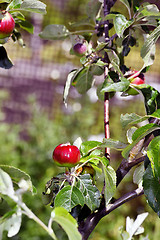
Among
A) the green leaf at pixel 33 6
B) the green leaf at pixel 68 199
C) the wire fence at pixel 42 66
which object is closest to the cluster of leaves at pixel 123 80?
the green leaf at pixel 68 199

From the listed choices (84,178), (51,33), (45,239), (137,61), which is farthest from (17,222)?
(137,61)

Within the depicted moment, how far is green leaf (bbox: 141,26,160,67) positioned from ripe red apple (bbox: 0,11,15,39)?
0.20m

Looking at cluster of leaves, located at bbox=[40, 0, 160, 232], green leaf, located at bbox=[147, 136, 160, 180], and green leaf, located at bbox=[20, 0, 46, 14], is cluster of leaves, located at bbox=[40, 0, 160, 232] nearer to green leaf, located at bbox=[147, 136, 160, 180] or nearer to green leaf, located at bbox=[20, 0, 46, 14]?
green leaf, located at bbox=[147, 136, 160, 180]

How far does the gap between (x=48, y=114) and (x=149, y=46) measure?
2.41 meters

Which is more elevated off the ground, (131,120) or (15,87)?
(131,120)

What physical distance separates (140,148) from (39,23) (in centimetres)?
332

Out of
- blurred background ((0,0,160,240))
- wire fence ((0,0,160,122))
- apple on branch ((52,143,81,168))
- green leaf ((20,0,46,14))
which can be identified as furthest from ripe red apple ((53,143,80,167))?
wire fence ((0,0,160,122))

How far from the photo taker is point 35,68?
3.46m

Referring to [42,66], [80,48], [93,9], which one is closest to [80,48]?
[80,48]

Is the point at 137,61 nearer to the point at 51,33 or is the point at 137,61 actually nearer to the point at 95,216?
the point at 51,33

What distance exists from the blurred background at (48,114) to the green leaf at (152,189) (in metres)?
0.20

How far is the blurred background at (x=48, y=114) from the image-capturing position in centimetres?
168

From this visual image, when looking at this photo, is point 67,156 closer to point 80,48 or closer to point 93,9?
point 80,48

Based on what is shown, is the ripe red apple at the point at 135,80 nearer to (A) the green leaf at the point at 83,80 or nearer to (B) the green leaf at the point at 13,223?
(A) the green leaf at the point at 83,80
